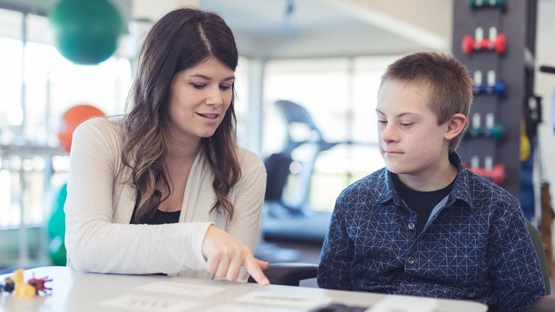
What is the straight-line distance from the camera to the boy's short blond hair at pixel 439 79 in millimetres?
1349

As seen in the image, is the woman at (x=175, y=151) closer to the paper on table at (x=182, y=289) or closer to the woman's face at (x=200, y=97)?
the woman's face at (x=200, y=97)

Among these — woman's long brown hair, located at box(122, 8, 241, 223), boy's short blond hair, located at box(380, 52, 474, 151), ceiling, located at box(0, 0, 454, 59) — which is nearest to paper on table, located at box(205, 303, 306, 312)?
woman's long brown hair, located at box(122, 8, 241, 223)

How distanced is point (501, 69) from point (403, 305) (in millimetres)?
2763

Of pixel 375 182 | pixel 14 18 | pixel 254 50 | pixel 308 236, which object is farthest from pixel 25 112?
pixel 375 182

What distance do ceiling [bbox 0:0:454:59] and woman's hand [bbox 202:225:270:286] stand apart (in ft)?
12.6

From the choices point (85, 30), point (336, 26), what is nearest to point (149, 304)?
point (85, 30)

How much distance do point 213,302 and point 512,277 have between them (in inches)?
27.8

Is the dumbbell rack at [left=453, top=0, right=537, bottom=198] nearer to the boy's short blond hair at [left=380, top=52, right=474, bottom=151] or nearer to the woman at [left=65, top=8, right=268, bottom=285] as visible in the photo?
the boy's short blond hair at [left=380, top=52, right=474, bottom=151]

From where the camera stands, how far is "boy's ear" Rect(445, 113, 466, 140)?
4.54 feet

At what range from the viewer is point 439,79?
1.37m

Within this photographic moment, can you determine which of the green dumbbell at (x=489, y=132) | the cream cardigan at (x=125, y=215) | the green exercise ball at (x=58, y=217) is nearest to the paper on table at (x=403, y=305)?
the cream cardigan at (x=125, y=215)

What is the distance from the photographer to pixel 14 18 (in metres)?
5.21

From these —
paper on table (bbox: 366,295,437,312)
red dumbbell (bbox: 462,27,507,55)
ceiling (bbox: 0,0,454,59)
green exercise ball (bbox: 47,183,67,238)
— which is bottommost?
green exercise ball (bbox: 47,183,67,238)

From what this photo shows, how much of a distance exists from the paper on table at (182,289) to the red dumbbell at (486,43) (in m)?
2.64
